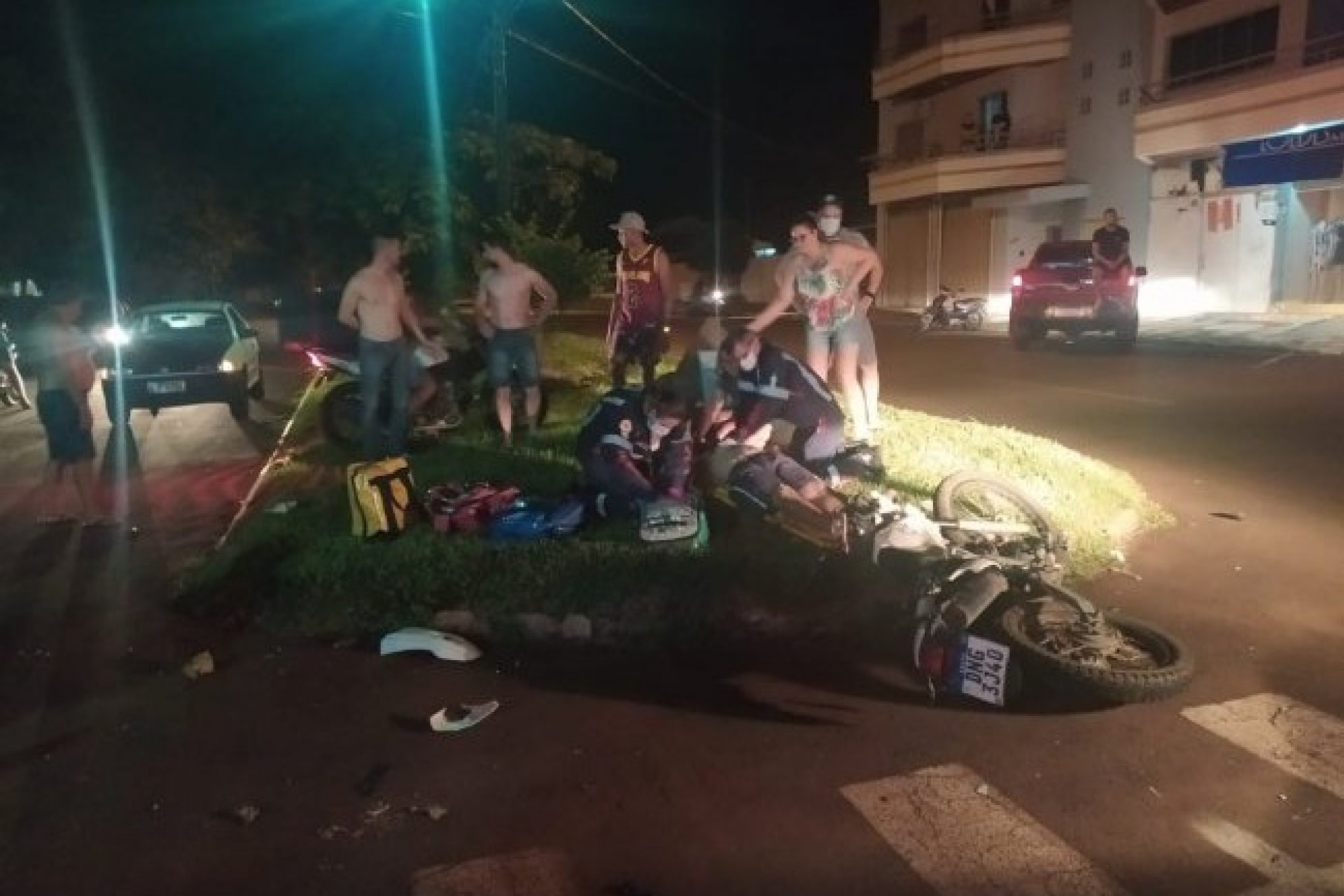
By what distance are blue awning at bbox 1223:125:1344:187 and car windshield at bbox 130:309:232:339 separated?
1920 cm

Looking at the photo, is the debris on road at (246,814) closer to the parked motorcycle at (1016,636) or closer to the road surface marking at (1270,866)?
the parked motorcycle at (1016,636)

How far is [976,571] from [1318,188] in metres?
22.6

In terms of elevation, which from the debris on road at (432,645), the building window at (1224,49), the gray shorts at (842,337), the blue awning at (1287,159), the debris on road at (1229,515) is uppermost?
the building window at (1224,49)

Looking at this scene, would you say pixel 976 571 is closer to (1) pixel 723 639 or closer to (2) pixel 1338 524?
(1) pixel 723 639

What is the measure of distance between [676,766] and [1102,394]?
1054 centimetres

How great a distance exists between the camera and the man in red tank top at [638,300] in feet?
32.1

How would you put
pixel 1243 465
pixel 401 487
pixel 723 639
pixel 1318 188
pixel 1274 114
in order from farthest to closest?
pixel 1318 188, pixel 1274 114, pixel 1243 465, pixel 401 487, pixel 723 639

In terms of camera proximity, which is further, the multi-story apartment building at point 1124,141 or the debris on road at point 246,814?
the multi-story apartment building at point 1124,141

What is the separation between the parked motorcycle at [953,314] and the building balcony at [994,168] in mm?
7612

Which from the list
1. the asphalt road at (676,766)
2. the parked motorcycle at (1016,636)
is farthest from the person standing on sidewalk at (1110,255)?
the parked motorcycle at (1016,636)

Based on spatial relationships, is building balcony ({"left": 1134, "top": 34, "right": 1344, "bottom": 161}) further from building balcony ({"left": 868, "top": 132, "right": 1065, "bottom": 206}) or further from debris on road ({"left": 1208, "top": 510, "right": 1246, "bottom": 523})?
debris on road ({"left": 1208, "top": 510, "right": 1246, "bottom": 523})

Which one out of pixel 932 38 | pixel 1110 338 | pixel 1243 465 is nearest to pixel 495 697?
pixel 1243 465

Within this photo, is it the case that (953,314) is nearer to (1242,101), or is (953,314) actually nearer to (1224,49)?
(1242,101)

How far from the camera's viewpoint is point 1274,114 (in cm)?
2183
